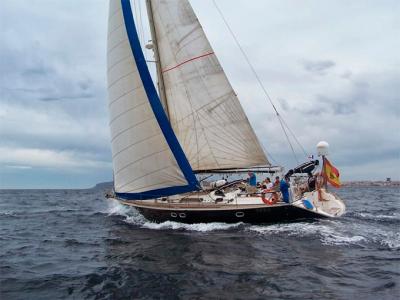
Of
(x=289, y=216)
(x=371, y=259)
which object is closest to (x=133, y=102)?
(x=289, y=216)

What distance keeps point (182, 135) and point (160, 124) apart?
4.12 metres

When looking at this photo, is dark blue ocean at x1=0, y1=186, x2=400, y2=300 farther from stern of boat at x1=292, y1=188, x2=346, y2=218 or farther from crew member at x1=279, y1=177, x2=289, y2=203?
crew member at x1=279, y1=177, x2=289, y2=203

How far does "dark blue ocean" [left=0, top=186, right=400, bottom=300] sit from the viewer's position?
8.43m

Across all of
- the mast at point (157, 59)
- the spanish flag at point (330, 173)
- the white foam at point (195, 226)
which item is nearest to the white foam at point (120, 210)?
the white foam at point (195, 226)

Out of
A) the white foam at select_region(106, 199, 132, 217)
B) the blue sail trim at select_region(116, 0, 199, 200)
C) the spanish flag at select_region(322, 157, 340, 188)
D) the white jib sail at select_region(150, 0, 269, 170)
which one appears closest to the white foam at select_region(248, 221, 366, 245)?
the spanish flag at select_region(322, 157, 340, 188)

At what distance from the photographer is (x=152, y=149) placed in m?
15.9

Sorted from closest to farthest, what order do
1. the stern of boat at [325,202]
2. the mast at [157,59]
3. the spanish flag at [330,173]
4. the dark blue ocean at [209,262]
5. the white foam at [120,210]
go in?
the dark blue ocean at [209,262]
the stern of boat at [325,202]
the spanish flag at [330,173]
the mast at [157,59]
the white foam at [120,210]

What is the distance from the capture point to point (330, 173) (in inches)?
715

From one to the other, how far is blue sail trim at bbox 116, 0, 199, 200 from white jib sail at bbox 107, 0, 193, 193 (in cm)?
15

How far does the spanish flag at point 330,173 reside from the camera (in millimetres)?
18031

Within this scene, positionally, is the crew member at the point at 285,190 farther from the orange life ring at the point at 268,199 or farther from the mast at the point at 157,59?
the mast at the point at 157,59

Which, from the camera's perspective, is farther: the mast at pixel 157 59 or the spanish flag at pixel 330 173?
the mast at pixel 157 59

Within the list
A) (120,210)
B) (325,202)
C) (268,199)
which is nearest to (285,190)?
(268,199)

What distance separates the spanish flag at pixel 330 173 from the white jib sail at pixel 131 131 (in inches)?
271
